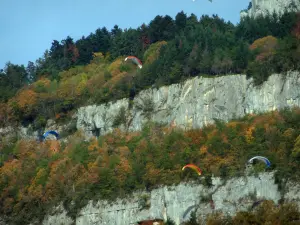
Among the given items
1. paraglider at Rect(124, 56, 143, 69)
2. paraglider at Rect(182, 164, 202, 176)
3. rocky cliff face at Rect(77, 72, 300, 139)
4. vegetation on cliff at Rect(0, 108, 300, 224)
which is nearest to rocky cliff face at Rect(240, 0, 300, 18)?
paraglider at Rect(124, 56, 143, 69)

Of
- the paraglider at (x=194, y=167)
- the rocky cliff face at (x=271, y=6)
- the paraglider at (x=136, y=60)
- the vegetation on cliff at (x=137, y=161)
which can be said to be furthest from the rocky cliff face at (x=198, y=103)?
the rocky cliff face at (x=271, y=6)

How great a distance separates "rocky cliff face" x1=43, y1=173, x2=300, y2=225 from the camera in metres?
46.1

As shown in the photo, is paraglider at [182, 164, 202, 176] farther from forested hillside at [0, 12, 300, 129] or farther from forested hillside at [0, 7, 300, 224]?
forested hillside at [0, 12, 300, 129]

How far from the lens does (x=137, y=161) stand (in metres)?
52.3

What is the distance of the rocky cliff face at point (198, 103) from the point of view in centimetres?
5381

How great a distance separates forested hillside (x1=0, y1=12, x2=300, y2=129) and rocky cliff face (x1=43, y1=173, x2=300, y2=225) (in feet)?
31.8

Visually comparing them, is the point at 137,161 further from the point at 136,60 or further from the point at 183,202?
the point at 136,60

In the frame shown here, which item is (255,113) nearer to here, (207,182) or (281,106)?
(281,106)

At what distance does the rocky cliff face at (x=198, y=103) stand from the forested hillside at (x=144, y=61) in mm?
739

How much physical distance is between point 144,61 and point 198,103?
38.3ft

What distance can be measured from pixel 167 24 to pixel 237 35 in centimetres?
974

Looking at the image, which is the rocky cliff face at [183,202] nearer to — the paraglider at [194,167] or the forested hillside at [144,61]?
the paraglider at [194,167]

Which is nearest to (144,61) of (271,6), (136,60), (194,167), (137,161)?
(136,60)

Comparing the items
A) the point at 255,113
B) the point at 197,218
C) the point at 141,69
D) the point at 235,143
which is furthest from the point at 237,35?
the point at 197,218
